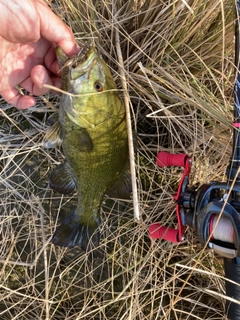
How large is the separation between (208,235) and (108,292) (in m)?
1.01

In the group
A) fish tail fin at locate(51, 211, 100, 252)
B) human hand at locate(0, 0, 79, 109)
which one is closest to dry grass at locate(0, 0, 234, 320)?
human hand at locate(0, 0, 79, 109)

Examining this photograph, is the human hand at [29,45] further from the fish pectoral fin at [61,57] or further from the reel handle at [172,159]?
the reel handle at [172,159]

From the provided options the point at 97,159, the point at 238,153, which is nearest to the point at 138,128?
the point at 97,159

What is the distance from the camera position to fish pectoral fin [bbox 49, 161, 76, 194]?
1.95m

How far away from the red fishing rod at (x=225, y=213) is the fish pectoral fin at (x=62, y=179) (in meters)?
0.60

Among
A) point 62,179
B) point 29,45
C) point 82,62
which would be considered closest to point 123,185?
point 62,179

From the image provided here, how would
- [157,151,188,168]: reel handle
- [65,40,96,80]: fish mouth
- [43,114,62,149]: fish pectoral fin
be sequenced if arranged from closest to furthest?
[65,40,96,80]: fish mouth → [157,151,188,168]: reel handle → [43,114,62,149]: fish pectoral fin

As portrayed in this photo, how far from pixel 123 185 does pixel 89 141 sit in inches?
12.8

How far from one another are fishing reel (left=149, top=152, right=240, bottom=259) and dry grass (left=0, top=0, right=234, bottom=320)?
413 mm

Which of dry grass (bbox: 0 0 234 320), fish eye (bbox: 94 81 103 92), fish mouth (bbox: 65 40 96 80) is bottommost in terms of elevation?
dry grass (bbox: 0 0 234 320)

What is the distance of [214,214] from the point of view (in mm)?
1499

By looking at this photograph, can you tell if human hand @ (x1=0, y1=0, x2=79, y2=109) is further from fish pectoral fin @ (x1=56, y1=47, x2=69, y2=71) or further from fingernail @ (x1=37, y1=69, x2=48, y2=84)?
fish pectoral fin @ (x1=56, y1=47, x2=69, y2=71)

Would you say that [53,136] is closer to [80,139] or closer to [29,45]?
[80,139]

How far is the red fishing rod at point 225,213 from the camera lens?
1.45 m
